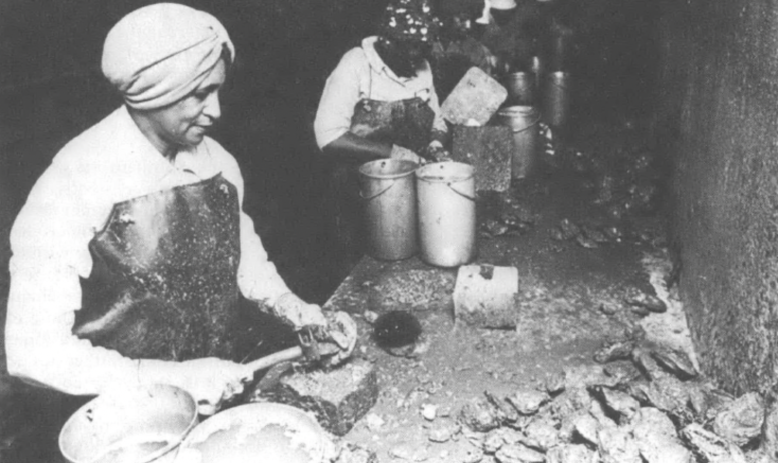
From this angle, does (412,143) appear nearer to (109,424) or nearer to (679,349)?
(679,349)

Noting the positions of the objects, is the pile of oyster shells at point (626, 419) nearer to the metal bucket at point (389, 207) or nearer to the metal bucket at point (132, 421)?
the metal bucket at point (132, 421)

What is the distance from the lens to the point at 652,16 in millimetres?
6480

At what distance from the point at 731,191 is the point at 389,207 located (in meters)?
2.13

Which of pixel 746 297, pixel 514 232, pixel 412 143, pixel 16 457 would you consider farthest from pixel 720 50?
pixel 16 457

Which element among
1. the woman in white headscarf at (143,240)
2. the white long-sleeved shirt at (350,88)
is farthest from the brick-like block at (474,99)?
the woman in white headscarf at (143,240)

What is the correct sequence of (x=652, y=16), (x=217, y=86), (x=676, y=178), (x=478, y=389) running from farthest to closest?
1. (x=652, y=16)
2. (x=676, y=178)
3. (x=478, y=389)
4. (x=217, y=86)

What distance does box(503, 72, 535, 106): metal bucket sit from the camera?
688cm

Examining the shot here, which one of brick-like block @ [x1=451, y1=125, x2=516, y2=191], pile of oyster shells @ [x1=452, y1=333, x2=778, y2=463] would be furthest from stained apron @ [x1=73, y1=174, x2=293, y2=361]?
brick-like block @ [x1=451, y1=125, x2=516, y2=191]

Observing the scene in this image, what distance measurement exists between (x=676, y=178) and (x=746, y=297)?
6.94 feet

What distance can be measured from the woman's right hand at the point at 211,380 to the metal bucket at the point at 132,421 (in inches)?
9.5

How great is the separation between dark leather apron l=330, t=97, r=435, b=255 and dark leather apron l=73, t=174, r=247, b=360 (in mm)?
2037

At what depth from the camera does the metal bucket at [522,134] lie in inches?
223

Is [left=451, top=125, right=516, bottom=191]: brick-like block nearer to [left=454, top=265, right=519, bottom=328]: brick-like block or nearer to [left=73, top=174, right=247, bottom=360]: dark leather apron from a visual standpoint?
[left=454, top=265, right=519, bottom=328]: brick-like block

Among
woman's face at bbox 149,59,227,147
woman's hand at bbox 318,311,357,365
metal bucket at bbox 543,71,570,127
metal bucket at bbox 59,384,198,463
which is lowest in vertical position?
metal bucket at bbox 543,71,570,127
